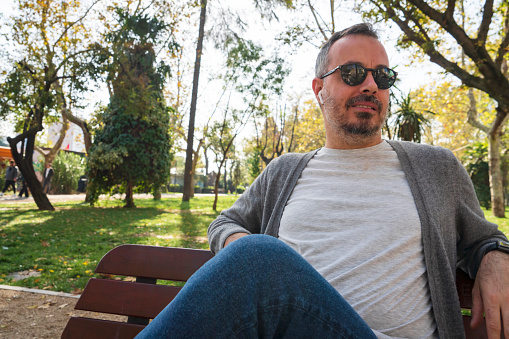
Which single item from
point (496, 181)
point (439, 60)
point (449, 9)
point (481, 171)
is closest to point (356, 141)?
point (449, 9)

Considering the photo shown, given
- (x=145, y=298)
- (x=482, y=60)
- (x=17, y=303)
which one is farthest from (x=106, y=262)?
(x=482, y=60)

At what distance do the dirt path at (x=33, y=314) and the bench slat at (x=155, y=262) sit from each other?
200 cm

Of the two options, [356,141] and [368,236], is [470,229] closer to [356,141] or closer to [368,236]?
[368,236]

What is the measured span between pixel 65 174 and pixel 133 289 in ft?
80.8

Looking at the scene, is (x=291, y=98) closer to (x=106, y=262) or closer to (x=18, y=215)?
(x=18, y=215)

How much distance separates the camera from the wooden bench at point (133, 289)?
1.80 metres

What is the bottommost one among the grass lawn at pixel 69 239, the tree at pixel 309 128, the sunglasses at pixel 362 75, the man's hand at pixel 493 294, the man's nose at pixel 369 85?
the grass lawn at pixel 69 239

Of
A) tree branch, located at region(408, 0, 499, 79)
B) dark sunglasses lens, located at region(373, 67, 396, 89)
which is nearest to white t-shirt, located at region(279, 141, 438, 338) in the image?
dark sunglasses lens, located at region(373, 67, 396, 89)

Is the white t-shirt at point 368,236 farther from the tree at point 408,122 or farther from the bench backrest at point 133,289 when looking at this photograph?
the tree at point 408,122

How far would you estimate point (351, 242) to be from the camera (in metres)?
1.71

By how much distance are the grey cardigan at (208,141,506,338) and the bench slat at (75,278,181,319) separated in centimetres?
33

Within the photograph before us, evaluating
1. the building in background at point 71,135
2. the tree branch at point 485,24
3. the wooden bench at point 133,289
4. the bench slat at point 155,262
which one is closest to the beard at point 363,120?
the wooden bench at point 133,289

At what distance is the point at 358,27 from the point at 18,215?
11.8 metres

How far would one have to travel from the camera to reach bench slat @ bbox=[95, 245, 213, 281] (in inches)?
73.5
